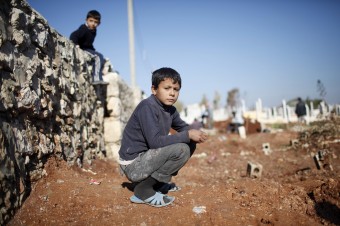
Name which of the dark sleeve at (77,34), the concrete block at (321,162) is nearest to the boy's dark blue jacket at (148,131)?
the dark sleeve at (77,34)

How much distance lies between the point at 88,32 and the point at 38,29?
2.19 metres

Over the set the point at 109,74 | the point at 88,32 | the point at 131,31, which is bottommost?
the point at 109,74

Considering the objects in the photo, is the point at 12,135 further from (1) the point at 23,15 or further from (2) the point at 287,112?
(2) the point at 287,112

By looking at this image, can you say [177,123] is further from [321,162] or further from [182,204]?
[321,162]

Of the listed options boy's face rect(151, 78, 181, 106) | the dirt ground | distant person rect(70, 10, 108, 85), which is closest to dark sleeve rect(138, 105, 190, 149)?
boy's face rect(151, 78, 181, 106)

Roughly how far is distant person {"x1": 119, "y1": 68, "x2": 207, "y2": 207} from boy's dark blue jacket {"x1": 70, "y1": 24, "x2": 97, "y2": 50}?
2.86 m

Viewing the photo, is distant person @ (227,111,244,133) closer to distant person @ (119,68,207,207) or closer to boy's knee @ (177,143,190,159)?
distant person @ (119,68,207,207)

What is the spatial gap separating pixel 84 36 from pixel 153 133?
3.45 metres

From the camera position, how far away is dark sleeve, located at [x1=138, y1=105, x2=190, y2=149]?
233cm

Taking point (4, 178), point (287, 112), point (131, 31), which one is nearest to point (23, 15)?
point (4, 178)

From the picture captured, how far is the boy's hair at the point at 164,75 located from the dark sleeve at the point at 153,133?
12.6 inches

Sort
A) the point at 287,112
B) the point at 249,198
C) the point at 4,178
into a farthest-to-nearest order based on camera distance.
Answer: the point at 287,112
the point at 249,198
the point at 4,178

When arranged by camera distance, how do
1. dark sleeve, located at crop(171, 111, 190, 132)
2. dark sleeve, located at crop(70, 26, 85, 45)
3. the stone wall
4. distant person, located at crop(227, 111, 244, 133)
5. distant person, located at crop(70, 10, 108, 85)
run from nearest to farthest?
the stone wall, dark sleeve, located at crop(171, 111, 190, 132), dark sleeve, located at crop(70, 26, 85, 45), distant person, located at crop(70, 10, 108, 85), distant person, located at crop(227, 111, 244, 133)

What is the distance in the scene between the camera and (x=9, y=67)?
2.16 m
